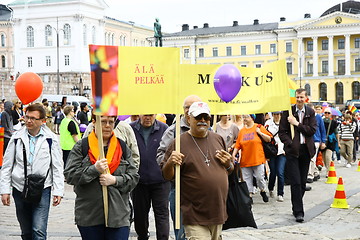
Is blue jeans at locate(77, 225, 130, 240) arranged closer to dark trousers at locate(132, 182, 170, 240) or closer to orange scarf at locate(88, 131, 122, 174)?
orange scarf at locate(88, 131, 122, 174)

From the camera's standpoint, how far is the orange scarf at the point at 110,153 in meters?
4.86

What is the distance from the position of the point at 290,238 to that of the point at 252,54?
82.2 m

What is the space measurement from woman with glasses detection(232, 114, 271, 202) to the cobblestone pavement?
542 millimetres

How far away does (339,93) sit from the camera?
84.9 meters

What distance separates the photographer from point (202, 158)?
5078 millimetres

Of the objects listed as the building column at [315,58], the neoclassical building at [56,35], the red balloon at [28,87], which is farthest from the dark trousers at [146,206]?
the building column at [315,58]

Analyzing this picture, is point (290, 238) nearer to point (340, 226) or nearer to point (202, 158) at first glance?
point (340, 226)

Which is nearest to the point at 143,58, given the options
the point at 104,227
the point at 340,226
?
the point at 104,227

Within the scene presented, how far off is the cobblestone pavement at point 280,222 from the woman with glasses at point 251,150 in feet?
1.78

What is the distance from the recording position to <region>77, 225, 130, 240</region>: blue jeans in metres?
4.87

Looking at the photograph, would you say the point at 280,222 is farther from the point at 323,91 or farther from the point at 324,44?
the point at 324,44

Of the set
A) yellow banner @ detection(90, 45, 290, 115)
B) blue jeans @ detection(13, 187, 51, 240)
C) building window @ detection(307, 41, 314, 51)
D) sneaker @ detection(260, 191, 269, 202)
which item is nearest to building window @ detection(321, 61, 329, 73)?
building window @ detection(307, 41, 314, 51)

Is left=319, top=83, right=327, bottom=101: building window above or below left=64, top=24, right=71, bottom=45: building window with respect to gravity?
below

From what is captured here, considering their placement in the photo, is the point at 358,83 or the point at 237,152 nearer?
the point at 237,152
